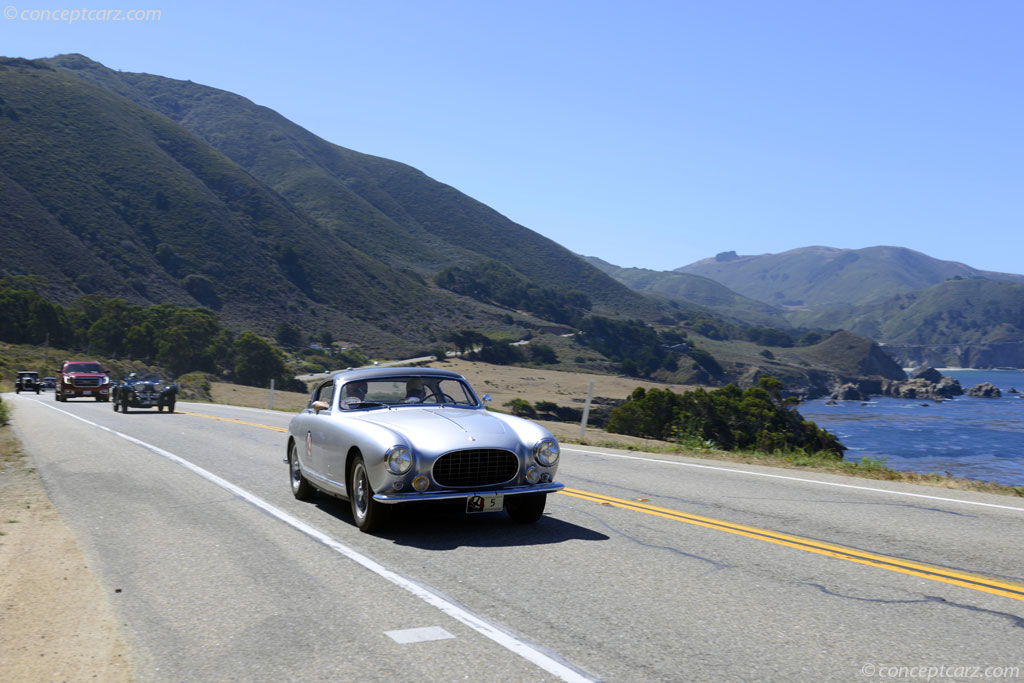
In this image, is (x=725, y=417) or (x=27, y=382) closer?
(x=725, y=417)

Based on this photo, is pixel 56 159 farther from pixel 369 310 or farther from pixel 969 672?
pixel 969 672

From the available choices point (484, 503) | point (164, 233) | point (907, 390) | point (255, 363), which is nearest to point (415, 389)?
point (484, 503)

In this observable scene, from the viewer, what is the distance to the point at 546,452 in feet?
26.8

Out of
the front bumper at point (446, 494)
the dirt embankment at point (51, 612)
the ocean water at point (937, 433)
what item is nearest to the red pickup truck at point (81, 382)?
the dirt embankment at point (51, 612)

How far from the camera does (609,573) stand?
660cm

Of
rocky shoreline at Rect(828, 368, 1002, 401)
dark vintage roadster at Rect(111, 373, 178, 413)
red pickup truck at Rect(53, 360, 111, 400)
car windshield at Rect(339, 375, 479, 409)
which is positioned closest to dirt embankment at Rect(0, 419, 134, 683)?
car windshield at Rect(339, 375, 479, 409)

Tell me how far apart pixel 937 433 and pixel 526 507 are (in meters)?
97.6

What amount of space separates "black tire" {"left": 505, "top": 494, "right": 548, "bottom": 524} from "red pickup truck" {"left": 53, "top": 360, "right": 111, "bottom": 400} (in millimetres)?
37370

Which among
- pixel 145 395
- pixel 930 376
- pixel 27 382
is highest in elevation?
pixel 930 376

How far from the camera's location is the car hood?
7.77 meters

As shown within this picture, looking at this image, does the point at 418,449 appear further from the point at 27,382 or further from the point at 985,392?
the point at 985,392

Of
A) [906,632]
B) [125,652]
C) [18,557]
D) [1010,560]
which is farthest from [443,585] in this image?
[1010,560]

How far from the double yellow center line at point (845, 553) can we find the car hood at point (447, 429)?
215cm

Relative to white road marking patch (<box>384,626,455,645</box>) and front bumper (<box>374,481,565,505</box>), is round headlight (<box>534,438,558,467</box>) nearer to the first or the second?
front bumper (<box>374,481,565,505</box>)
